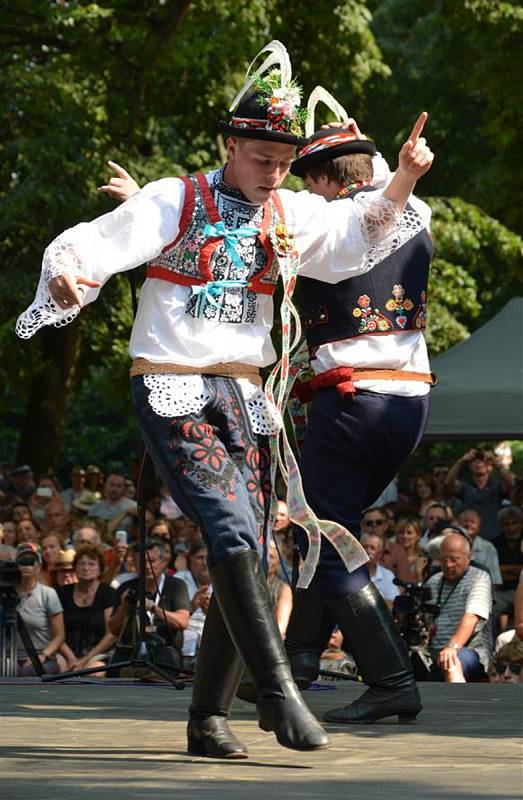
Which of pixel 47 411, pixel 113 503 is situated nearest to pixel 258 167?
pixel 113 503

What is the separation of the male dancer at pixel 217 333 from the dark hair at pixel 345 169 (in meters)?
0.73

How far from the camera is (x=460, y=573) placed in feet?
28.3

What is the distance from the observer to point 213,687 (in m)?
4.21

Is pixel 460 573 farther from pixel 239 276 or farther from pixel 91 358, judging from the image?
pixel 91 358

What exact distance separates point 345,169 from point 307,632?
152 cm

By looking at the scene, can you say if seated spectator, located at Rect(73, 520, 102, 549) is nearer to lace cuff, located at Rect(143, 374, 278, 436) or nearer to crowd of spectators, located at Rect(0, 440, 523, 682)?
crowd of spectators, located at Rect(0, 440, 523, 682)

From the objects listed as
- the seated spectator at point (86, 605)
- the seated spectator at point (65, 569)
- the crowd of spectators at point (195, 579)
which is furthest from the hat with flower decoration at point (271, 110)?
the seated spectator at point (65, 569)

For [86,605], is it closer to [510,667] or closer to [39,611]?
[39,611]

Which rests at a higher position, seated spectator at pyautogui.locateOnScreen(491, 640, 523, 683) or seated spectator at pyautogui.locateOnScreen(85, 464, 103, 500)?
seated spectator at pyautogui.locateOnScreen(491, 640, 523, 683)

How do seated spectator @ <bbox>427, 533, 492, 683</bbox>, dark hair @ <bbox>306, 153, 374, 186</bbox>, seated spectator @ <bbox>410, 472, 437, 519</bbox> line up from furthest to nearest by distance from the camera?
1. seated spectator @ <bbox>410, 472, 437, 519</bbox>
2. seated spectator @ <bbox>427, 533, 492, 683</bbox>
3. dark hair @ <bbox>306, 153, 374, 186</bbox>

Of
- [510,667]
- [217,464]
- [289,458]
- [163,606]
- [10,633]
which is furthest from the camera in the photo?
[163,606]

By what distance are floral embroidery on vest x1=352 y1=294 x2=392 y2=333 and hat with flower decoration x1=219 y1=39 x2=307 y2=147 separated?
0.75 metres

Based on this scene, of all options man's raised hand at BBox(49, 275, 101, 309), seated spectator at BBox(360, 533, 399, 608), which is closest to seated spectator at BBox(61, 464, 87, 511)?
seated spectator at BBox(360, 533, 399, 608)

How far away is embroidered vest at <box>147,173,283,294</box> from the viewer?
4277mm
